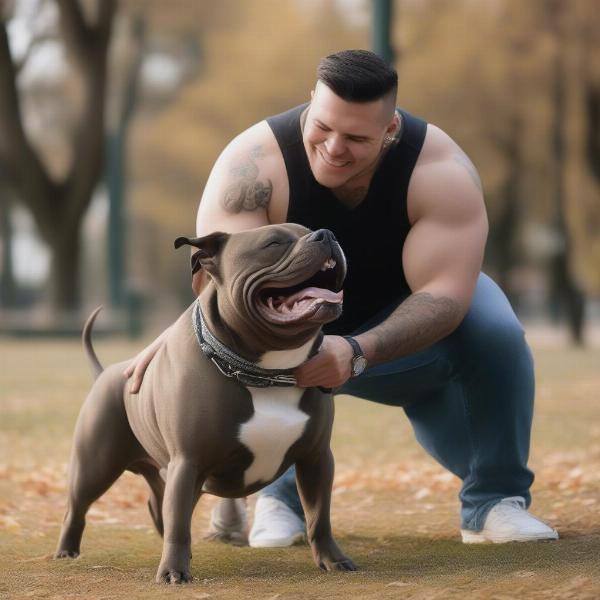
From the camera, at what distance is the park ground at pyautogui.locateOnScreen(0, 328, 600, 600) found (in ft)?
11.7

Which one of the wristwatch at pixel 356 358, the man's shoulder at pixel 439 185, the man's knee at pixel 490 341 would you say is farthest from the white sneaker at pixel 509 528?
the man's shoulder at pixel 439 185

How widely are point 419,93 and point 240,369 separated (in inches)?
793

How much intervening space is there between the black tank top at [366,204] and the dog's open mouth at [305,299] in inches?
27.2

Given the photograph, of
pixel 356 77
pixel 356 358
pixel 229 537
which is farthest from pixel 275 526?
pixel 356 77

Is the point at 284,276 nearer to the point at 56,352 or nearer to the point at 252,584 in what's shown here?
the point at 252,584

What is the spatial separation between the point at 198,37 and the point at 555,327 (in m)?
14.1

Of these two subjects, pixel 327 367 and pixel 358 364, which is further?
pixel 358 364

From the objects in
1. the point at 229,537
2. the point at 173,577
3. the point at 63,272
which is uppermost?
the point at 173,577

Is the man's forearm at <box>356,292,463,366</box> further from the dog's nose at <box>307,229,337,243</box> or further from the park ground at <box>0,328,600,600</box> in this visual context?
the park ground at <box>0,328,600,600</box>

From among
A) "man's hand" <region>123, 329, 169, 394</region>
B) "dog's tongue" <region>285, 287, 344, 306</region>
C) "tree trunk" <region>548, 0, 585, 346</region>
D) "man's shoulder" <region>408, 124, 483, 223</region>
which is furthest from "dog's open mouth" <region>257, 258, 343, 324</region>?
"tree trunk" <region>548, 0, 585, 346</region>

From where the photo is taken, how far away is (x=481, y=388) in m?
4.51

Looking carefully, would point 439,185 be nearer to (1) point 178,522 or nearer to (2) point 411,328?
(2) point 411,328

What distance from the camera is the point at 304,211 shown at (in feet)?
14.1

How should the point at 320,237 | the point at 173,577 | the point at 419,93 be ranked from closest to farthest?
the point at 320,237
the point at 173,577
the point at 419,93
